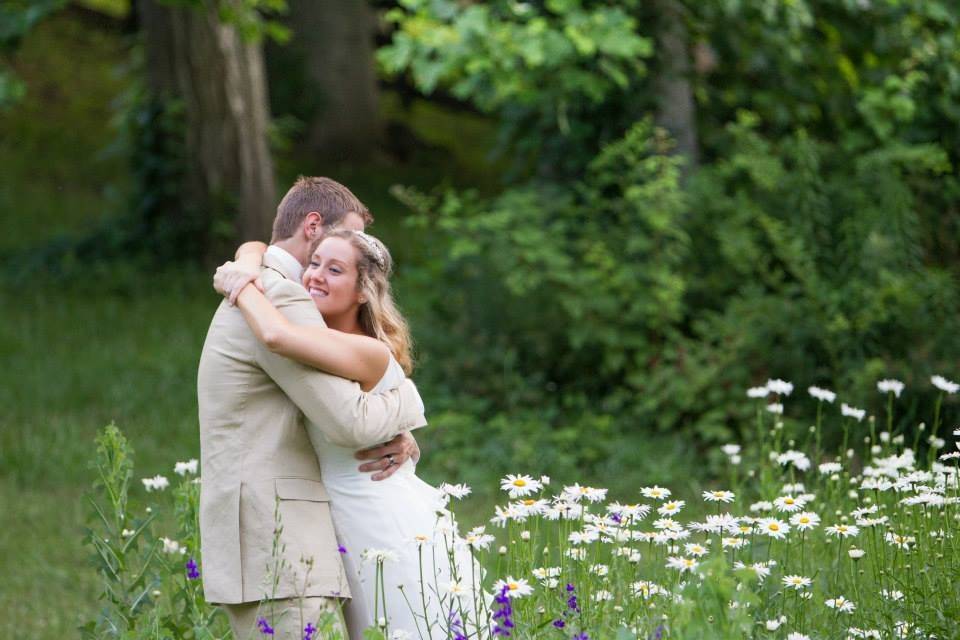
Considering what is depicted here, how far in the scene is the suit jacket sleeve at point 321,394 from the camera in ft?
10.5

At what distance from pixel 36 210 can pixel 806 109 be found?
32.5ft

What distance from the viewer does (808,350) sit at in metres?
7.89

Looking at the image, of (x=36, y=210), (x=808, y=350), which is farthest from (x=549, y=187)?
(x=36, y=210)

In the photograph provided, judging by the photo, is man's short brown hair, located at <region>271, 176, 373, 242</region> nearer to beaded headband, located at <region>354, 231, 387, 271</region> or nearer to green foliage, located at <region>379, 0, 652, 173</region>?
beaded headband, located at <region>354, 231, 387, 271</region>

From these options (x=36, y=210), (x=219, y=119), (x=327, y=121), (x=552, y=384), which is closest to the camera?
(x=552, y=384)

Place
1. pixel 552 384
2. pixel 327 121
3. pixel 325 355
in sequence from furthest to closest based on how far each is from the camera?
pixel 327 121, pixel 552 384, pixel 325 355

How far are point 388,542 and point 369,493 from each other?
0.49ft

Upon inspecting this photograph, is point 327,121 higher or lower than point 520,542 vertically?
higher

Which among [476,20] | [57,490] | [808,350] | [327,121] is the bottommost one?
[57,490]

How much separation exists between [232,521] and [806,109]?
7.23 metres

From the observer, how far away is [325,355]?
3197mm

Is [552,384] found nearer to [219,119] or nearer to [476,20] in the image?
[476,20]

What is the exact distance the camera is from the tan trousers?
321 cm

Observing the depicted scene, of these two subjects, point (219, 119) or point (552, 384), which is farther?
point (219, 119)
